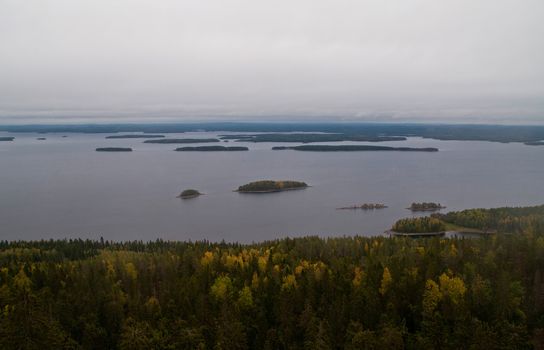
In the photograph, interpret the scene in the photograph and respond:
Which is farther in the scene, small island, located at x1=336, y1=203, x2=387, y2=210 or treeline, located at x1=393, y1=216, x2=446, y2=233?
small island, located at x1=336, y1=203, x2=387, y2=210

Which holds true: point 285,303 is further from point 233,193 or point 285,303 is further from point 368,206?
point 233,193

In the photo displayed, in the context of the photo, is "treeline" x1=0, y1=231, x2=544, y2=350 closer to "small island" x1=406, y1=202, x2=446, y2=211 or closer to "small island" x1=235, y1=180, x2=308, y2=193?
"small island" x1=406, y1=202, x2=446, y2=211

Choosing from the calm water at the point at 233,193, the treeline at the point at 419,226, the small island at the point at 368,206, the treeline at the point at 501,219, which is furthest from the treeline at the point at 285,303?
the small island at the point at 368,206

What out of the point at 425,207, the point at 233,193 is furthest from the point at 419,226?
the point at 233,193

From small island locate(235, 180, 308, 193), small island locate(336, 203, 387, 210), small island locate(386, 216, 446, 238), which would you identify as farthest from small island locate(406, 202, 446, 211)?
small island locate(235, 180, 308, 193)

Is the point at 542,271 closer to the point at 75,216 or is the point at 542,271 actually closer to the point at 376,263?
Result: the point at 376,263

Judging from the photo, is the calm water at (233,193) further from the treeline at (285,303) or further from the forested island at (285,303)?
the treeline at (285,303)
